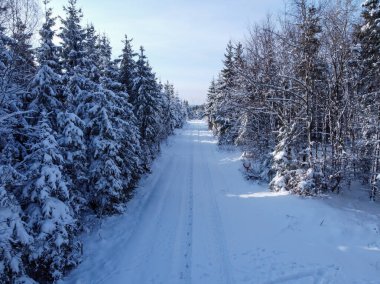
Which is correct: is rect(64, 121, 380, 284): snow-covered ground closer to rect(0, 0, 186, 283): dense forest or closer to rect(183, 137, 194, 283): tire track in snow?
rect(183, 137, 194, 283): tire track in snow

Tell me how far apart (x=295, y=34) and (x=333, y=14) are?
3.65 metres

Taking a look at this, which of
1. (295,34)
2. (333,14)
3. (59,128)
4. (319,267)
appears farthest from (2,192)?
(295,34)

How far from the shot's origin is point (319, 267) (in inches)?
385

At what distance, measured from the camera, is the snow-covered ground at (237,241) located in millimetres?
9961

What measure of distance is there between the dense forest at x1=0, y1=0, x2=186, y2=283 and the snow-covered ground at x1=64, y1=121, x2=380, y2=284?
1403mm

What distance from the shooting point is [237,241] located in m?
12.6

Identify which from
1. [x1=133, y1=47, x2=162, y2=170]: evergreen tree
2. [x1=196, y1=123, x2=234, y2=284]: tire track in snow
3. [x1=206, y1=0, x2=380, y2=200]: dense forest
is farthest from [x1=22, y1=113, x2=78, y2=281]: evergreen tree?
[x1=133, y1=47, x2=162, y2=170]: evergreen tree

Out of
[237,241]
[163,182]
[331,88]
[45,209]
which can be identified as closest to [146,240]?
[237,241]

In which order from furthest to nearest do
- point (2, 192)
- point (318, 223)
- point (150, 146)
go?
point (150, 146) → point (318, 223) → point (2, 192)

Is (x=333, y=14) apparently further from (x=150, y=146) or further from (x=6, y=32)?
(x=150, y=146)

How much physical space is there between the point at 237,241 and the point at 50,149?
7918mm

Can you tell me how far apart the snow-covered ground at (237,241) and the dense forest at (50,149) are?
4.60 ft

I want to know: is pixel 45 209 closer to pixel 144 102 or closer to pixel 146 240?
pixel 146 240

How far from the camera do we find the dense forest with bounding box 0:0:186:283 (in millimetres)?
9127
